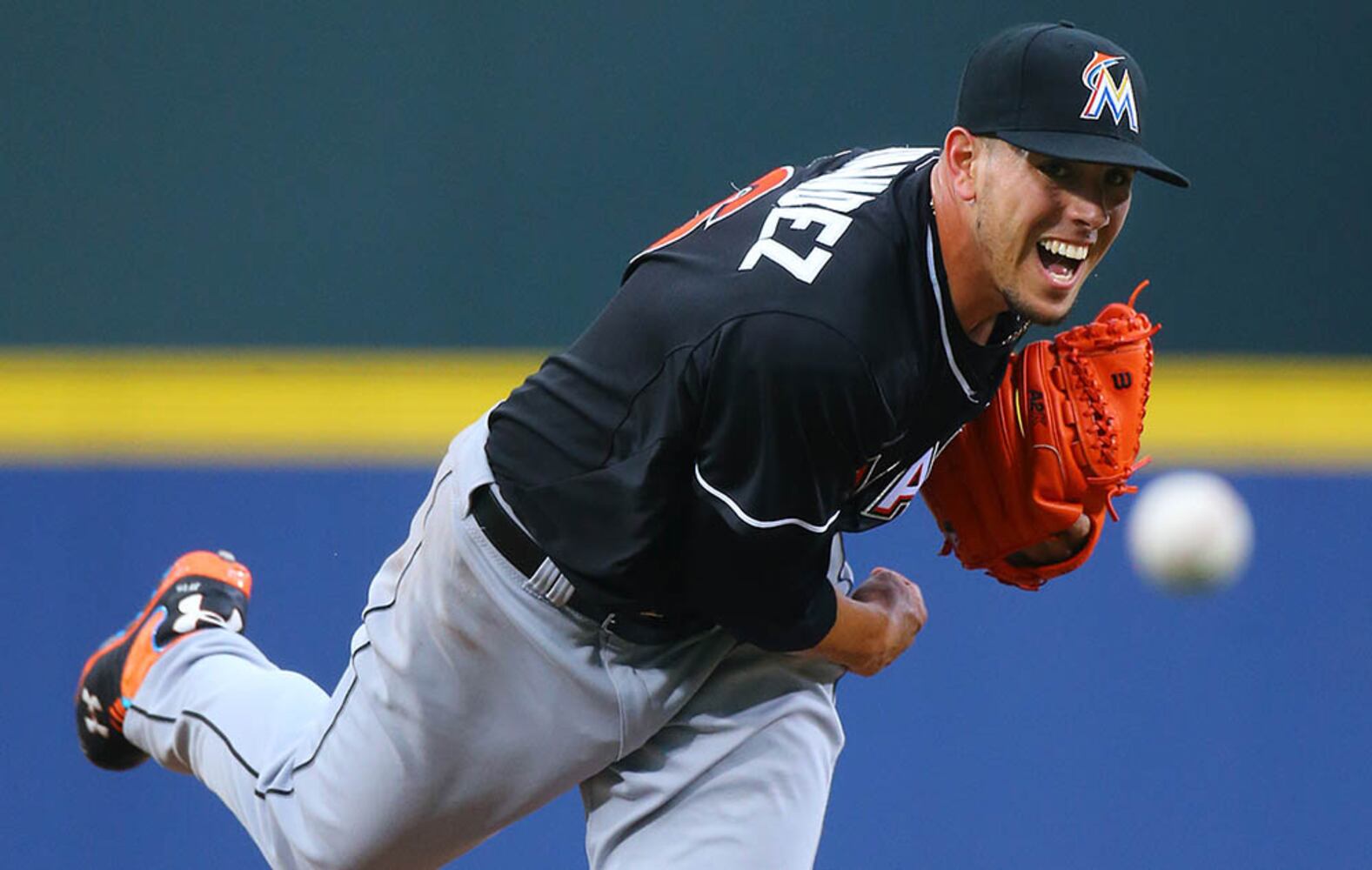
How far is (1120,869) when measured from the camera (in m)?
3.04

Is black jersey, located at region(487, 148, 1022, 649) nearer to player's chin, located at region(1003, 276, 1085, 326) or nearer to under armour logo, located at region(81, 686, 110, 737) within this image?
player's chin, located at region(1003, 276, 1085, 326)

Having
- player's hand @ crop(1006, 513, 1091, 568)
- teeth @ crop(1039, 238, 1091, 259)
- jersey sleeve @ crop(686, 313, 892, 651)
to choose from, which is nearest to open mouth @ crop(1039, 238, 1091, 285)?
teeth @ crop(1039, 238, 1091, 259)

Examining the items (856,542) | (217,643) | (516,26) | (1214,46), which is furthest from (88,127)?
(1214,46)

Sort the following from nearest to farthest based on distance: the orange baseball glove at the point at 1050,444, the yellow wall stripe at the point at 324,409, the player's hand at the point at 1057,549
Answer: the orange baseball glove at the point at 1050,444 → the player's hand at the point at 1057,549 → the yellow wall stripe at the point at 324,409

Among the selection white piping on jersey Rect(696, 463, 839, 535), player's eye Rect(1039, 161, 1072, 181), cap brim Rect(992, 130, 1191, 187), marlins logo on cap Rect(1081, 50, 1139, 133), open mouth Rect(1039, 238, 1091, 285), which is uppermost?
marlins logo on cap Rect(1081, 50, 1139, 133)

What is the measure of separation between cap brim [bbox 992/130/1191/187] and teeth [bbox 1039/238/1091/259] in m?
0.09

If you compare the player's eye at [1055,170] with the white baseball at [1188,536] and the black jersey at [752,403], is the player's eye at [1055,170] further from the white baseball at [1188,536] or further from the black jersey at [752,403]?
the white baseball at [1188,536]

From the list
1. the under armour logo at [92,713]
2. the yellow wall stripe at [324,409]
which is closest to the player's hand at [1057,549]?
the yellow wall stripe at [324,409]

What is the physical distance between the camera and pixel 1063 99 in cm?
173

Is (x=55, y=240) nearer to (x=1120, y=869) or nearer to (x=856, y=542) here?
(x=856, y=542)

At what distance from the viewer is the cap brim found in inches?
67.4

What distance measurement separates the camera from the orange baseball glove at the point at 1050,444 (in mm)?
2156

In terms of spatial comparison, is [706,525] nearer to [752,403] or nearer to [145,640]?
[752,403]

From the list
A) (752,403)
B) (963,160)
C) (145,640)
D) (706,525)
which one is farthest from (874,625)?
(145,640)
